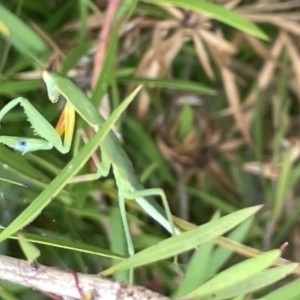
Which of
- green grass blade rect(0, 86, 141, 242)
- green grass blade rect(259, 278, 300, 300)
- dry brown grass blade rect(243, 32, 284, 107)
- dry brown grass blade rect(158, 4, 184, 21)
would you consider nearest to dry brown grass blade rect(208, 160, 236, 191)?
dry brown grass blade rect(243, 32, 284, 107)

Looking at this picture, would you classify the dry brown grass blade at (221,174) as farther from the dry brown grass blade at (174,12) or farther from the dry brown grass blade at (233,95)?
Answer: the dry brown grass blade at (174,12)

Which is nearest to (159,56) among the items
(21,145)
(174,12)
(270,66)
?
(174,12)

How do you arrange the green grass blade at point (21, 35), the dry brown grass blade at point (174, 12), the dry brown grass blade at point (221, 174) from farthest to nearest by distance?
the dry brown grass blade at point (221, 174) → the dry brown grass blade at point (174, 12) → the green grass blade at point (21, 35)

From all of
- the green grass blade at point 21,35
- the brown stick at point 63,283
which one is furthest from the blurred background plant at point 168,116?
the brown stick at point 63,283

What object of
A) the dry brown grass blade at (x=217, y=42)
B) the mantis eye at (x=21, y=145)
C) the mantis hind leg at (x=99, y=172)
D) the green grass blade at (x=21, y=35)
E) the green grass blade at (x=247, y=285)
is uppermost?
the dry brown grass blade at (x=217, y=42)

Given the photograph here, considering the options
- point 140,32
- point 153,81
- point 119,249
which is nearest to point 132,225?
point 119,249

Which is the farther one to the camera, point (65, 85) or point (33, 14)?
point (33, 14)

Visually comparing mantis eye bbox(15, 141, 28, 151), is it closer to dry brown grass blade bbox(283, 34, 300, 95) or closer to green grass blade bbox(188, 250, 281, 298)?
green grass blade bbox(188, 250, 281, 298)

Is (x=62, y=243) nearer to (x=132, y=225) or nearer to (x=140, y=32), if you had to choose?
(x=132, y=225)
